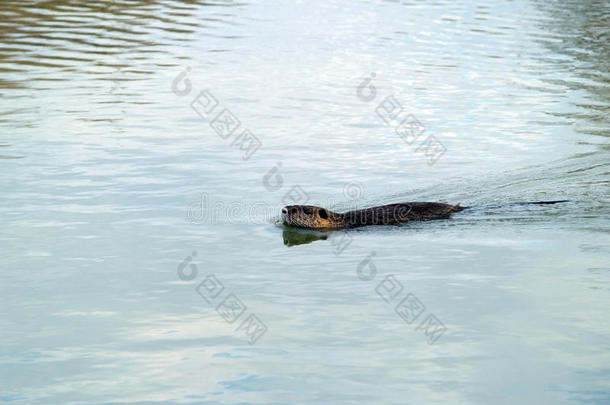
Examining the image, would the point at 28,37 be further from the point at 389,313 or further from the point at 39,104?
the point at 389,313

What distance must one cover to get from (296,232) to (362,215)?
77 cm

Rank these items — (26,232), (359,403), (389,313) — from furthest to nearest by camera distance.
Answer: (26,232) → (389,313) → (359,403)

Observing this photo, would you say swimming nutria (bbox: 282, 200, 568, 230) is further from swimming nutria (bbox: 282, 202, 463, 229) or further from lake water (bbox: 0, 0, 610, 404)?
lake water (bbox: 0, 0, 610, 404)

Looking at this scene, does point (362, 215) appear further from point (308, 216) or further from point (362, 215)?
point (308, 216)

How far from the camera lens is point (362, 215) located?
1085cm

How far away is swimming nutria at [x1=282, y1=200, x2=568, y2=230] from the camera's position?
10.5 metres

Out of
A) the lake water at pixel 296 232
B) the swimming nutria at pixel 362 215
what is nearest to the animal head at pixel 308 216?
the swimming nutria at pixel 362 215

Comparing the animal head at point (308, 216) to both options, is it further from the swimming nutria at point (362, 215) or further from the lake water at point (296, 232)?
the lake water at point (296, 232)

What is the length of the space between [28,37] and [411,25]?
10748 millimetres

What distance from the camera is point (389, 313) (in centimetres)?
827

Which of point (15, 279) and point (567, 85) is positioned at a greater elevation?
point (15, 279)

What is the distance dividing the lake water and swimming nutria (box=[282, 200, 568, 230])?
19cm

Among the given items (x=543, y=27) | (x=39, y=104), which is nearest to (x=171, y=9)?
(x=543, y=27)

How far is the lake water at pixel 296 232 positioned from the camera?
7125 millimetres
